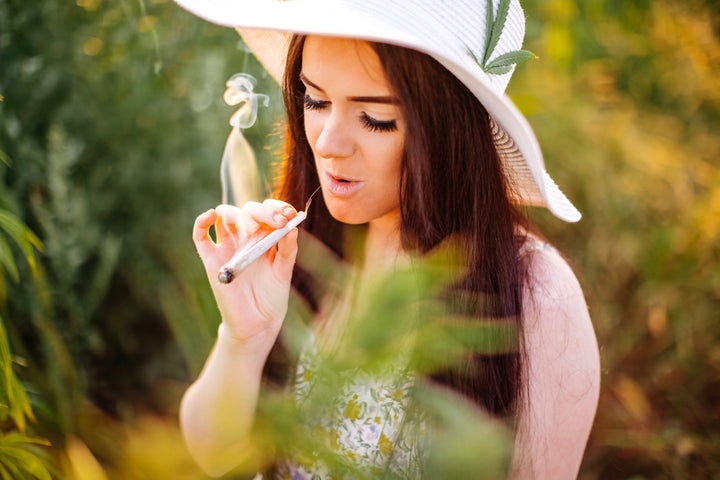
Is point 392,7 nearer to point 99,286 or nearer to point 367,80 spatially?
point 367,80

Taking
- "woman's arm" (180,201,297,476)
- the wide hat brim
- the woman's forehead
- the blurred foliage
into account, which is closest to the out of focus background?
the blurred foliage

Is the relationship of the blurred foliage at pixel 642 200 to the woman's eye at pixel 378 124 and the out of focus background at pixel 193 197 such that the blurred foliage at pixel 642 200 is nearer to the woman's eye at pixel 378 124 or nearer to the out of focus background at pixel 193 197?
the out of focus background at pixel 193 197

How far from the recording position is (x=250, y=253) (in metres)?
0.94

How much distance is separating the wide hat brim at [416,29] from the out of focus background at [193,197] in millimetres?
428

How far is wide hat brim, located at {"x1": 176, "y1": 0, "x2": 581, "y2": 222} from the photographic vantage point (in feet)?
3.06

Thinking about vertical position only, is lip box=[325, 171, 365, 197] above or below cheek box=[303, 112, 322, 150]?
below

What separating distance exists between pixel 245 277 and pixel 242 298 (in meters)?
0.03

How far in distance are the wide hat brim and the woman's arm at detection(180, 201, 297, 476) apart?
26cm

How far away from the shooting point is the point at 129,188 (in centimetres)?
197

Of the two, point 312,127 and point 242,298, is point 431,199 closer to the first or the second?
point 312,127

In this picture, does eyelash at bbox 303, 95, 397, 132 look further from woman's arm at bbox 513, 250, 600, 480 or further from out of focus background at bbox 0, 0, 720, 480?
out of focus background at bbox 0, 0, 720, 480

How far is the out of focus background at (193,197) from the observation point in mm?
1631

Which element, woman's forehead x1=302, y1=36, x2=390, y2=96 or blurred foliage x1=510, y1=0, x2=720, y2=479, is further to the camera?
blurred foliage x1=510, y1=0, x2=720, y2=479

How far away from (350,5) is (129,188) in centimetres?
118
